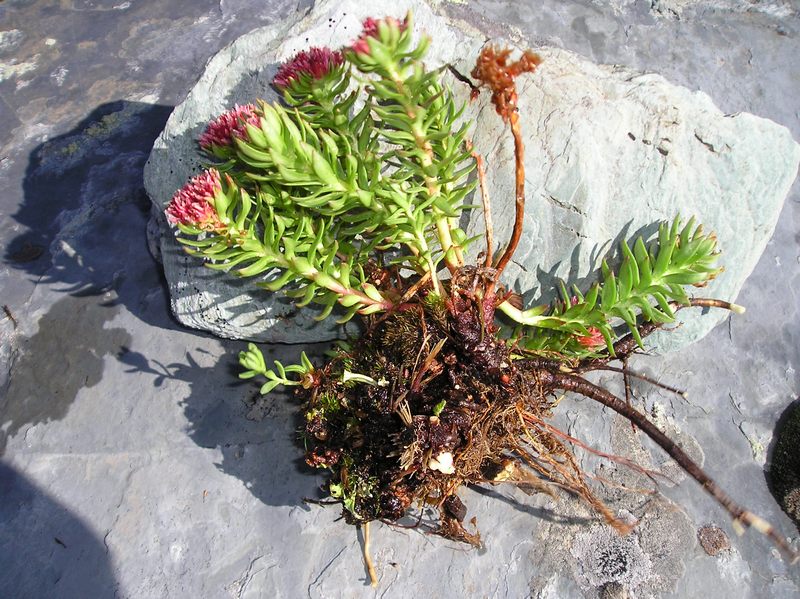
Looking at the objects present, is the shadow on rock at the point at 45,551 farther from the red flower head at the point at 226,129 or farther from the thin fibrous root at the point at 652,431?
the thin fibrous root at the point at 652,431

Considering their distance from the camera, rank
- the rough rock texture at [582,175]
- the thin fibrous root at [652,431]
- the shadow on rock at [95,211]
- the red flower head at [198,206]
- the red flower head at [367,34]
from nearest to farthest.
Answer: the red flower head at [367,34], the red flower head at [198,206], the thin fibrous root at [652,431], the rough rock texture at [582,175], the shadow on rock at [95,211]

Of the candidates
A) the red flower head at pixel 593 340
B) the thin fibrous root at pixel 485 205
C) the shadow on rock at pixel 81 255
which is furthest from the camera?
the shadow on rock at pixel 81 255

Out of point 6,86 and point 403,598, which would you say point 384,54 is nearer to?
point 403,598

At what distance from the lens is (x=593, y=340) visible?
2.38m

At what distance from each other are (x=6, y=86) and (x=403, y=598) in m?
3.38

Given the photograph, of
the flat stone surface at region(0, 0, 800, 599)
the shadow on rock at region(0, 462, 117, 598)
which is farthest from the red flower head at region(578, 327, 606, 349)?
the shadow on rock at region(0, 462, 117, 598)

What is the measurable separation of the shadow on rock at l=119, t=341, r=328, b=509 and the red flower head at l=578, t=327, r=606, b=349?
1.17 metres

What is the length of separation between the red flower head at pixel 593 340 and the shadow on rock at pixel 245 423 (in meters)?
1.17

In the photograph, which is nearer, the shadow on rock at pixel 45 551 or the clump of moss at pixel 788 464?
the shadow on rock at pixel 45 551

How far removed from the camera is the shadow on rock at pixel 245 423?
2518mm

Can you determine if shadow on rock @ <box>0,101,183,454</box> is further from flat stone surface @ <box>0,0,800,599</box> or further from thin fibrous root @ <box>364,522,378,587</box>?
thin fibrous root @ <box>364,522,378,587</box>

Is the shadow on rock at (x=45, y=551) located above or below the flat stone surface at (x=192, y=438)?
below

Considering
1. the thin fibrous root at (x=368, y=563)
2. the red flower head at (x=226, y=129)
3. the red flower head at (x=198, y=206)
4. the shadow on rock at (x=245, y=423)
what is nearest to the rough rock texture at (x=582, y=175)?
the shadow on rock at (x=245, y=423)

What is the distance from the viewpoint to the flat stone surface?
2.37 m
